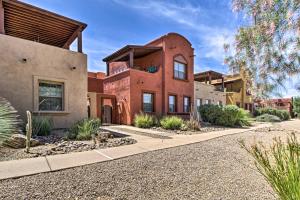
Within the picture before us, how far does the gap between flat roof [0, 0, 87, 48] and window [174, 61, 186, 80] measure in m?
9.72

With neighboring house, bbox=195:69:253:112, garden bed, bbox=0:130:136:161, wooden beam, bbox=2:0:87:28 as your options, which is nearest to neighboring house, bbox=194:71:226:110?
neighboring house, bbox=195:69:253:112

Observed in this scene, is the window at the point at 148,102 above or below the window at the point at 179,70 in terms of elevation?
below

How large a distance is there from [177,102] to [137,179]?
14708 mm

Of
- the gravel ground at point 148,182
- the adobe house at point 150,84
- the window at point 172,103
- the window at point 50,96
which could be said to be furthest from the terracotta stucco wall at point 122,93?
the gravel ground at point 148,182

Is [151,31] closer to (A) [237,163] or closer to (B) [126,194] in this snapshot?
(A) [237,163]

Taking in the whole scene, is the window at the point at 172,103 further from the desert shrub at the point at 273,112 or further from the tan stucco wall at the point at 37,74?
the desert shrub at the point at 273,112

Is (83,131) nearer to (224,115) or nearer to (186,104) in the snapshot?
(224,115)

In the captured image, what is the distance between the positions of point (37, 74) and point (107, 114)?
881 cm

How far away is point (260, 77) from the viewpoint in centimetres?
402

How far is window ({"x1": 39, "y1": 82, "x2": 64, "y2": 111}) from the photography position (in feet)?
31.9

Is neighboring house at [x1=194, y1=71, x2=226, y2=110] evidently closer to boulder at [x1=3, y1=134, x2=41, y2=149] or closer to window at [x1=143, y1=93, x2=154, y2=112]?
window at [x1=143, y1=93, x2=154, y2=112]

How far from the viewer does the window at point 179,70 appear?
18442mm

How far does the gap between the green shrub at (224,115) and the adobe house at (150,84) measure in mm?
2181

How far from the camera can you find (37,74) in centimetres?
943
